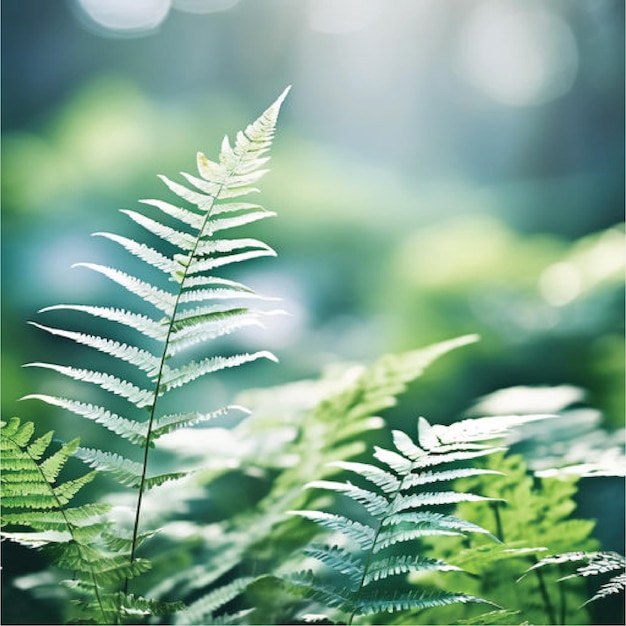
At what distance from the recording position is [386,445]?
122 centimetres

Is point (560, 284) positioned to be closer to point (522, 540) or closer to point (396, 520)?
point (522, 540)

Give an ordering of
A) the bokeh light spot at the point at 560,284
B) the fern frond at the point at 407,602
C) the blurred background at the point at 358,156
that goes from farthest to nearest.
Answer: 1. the blurred background at the point at 358,156
2. the bokeh light spot at the point at 560,284
3. the fern frond at the point at 407,602

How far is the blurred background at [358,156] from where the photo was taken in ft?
6.88

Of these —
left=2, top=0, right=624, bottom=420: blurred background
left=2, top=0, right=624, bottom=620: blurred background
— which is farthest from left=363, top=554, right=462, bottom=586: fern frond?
left=2, top=0, right=624, bottom=420: blurred background

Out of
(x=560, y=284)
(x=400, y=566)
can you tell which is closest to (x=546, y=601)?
(x=400, y=566)

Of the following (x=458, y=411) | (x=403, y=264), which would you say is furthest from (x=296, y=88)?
(x=458, y=411)

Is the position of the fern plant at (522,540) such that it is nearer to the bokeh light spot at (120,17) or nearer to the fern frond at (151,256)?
the fern frond at (151,256)

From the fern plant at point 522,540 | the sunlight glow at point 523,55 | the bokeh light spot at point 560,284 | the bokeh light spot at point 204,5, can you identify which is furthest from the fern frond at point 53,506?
the sunlight glow at point 523,55

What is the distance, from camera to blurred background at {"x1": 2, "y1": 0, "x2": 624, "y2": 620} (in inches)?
82.6

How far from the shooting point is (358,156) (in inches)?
138

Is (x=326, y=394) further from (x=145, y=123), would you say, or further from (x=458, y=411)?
(x=145, y=123)

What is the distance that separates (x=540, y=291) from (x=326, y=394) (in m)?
1.45

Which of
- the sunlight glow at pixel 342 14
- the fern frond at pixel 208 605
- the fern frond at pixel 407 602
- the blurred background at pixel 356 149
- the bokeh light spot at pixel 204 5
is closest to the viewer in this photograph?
the fern frond at pixel 407 602

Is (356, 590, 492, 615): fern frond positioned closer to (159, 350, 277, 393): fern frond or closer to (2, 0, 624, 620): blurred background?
(159, 350, 277, 393): fern frond
